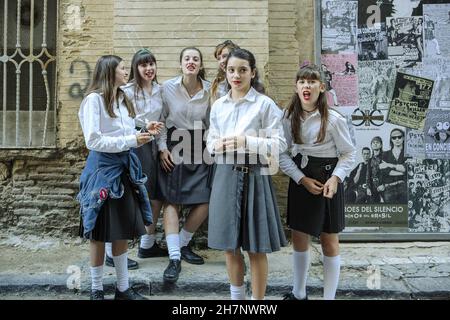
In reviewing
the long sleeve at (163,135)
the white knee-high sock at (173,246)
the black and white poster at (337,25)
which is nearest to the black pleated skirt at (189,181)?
the long sleeve at (163,135)

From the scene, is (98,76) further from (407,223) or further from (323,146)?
(407,223)

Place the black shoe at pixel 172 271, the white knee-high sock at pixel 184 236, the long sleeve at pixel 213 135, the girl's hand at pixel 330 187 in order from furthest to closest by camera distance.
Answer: the white knee-high sock at pixel 184 236 → the black shoe at pixel 172 271 → the girl's hand at pixel 330 187 → the long sleeve at pixel 213 135

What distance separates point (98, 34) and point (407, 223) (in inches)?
155

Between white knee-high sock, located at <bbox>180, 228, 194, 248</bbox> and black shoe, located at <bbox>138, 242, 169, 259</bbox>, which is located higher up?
white knee-high sock, located at <bbox>180, 228, 194, 248</bbox>

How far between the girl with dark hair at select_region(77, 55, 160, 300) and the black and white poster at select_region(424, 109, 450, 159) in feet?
10.9

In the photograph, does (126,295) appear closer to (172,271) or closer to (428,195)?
(172,271)

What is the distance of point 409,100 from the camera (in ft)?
18.9

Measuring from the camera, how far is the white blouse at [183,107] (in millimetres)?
4629

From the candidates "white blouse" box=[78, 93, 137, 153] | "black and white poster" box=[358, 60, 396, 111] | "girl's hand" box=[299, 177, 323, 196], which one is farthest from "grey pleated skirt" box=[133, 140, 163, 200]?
"black and white poster" box=[358, 60, 396, 111]

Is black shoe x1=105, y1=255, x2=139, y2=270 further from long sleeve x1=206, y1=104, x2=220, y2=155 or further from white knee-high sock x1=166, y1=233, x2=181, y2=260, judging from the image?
long sleeve x1=206, y1=104, x2=220, y2=155

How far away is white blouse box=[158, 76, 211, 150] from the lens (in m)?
4.63

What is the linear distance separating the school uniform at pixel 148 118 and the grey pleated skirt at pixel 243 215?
4.13 ft

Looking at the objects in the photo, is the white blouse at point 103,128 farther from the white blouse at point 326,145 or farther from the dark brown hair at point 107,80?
the white blouse at point 326,145

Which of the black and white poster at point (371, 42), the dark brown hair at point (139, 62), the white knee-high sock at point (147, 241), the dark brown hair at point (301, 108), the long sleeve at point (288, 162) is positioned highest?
the black and white poster at point (371, 42)
